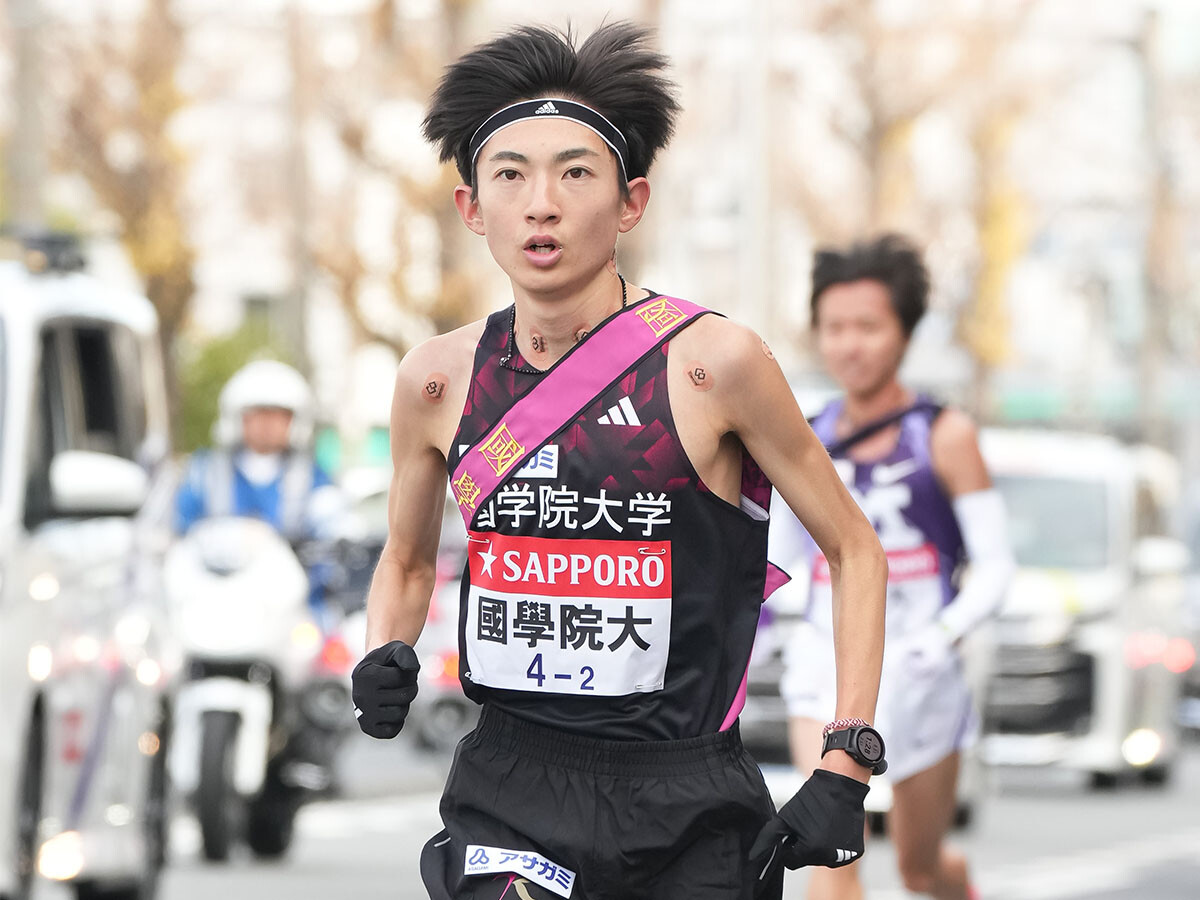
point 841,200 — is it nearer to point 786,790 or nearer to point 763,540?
point 786,790

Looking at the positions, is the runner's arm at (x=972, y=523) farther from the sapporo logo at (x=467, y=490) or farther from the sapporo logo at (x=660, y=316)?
the sapporo logo at (x=467, y=490)

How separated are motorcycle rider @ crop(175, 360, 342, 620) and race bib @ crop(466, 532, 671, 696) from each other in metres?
8.35

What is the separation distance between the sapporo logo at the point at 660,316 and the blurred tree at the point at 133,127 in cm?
3053

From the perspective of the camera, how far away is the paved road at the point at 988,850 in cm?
1126

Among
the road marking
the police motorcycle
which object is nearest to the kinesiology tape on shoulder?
the road marking

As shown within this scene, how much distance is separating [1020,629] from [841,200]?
32631 millimetres

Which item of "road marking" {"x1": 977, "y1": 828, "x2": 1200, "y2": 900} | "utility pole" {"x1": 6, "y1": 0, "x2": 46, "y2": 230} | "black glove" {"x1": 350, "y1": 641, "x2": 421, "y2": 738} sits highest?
"utility pole" {"x1": 6, "y1": 0, "x2": 46, "y2": 230}

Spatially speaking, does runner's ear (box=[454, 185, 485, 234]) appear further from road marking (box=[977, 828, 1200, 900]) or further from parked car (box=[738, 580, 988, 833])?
parked car (box=[738, 580, 988, 833])

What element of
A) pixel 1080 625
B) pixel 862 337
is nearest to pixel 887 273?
pixel 862 337

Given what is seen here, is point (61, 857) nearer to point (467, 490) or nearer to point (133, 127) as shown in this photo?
point (467, 490)

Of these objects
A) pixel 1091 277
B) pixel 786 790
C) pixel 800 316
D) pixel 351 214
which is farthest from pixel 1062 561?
pixel 1091 277

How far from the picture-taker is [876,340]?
24.7ft

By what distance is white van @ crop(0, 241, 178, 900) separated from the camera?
25.3 ft

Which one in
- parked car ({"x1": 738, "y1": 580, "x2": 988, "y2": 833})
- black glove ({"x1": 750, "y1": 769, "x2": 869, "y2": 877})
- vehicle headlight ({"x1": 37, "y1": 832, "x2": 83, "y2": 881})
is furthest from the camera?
parked car ({"x1": 738, "y1": 580, "x2": 988, "y2": 833})
